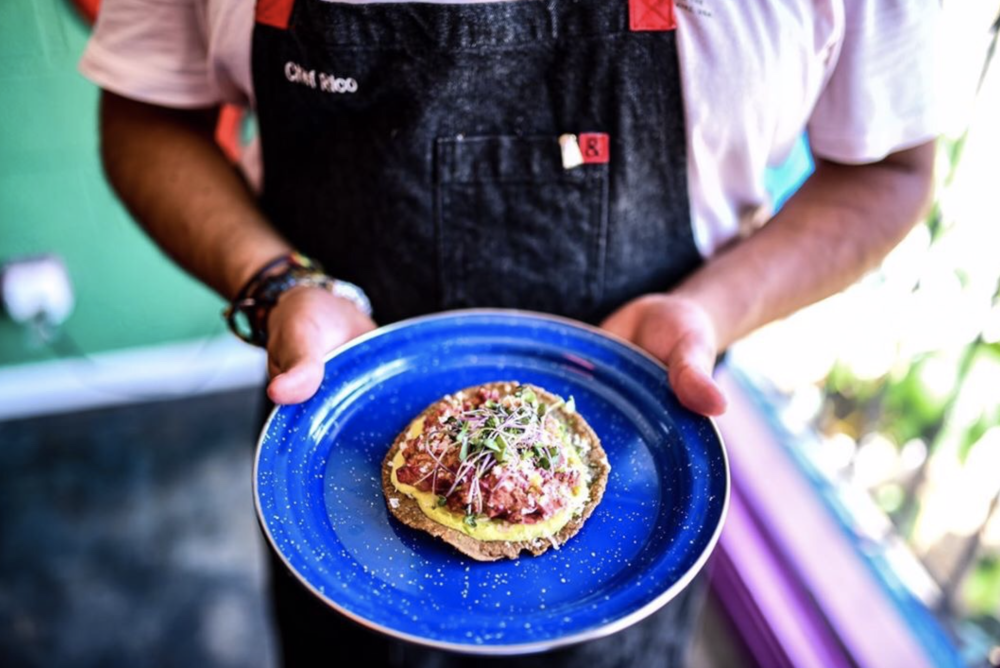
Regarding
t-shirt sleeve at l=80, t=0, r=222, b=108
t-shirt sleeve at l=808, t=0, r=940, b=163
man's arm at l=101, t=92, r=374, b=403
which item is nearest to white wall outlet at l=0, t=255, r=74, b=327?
man's arm at l=101, t=92, r=374, b=403

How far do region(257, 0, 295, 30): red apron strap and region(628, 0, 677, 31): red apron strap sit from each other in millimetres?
457

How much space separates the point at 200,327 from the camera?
9.23 ft

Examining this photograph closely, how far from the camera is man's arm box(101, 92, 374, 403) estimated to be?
4.29ft

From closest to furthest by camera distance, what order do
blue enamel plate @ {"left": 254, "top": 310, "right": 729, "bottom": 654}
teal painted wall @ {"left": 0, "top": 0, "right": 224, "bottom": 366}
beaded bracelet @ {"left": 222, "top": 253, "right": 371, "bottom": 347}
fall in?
1. blue enamel plate @ {"left": 254, "top": 310, "right": 729, "bottom": 654}
2. beaded bracelet @ {"left": 222, "top": 253, "right": 371, "bottom": 347}
3. teal painted wall @ {"left": 0, "top": 0, "right": 224, "bottom": 366}

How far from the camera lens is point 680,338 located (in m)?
1.15

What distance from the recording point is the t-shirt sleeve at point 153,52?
1219 mm

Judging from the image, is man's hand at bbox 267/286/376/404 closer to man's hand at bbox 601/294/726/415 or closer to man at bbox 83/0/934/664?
man at bbox 83/0/934/664

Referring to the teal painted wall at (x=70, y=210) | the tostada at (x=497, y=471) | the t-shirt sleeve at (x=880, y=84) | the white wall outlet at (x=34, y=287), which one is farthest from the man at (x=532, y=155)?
the white wall outlet at (x=34, y=287)

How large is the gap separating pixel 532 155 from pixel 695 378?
39 centimetres

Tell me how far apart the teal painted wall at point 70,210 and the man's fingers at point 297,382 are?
5.37 ft

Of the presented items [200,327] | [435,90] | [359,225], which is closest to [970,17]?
[435,90]

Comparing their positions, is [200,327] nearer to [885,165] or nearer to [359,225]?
[359,225]

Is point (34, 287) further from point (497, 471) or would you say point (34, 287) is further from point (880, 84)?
point (880, 84)

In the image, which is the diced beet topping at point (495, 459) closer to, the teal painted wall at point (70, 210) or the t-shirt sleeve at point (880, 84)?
the t-shirt sleeve at point (880, 84)
